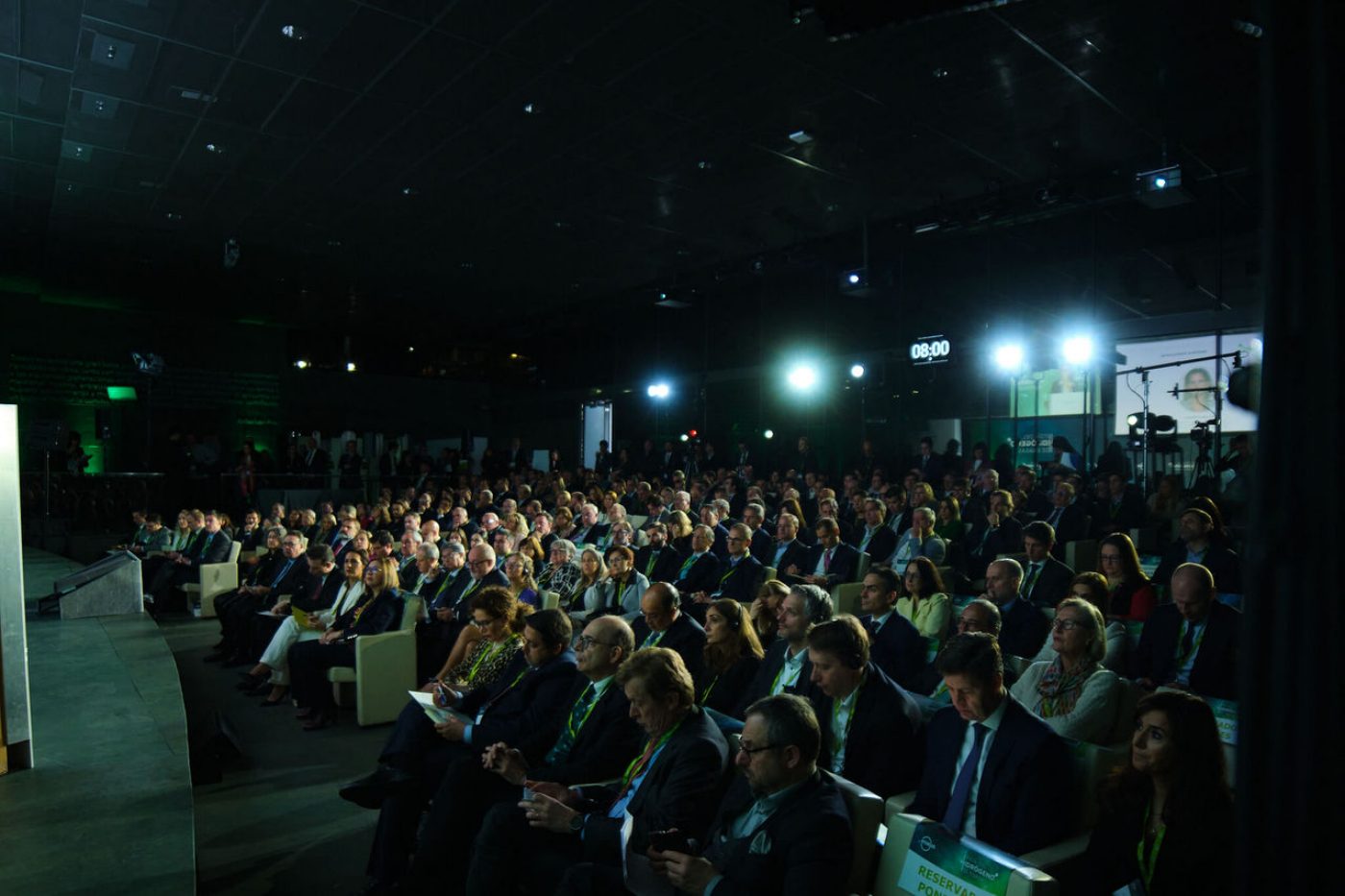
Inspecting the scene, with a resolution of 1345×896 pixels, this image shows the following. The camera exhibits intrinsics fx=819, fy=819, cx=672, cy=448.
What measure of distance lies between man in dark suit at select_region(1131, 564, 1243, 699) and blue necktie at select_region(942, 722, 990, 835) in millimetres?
1565

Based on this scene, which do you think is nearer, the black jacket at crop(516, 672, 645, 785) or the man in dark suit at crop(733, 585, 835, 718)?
the black jacket at crop(516, 672, 645, 785)

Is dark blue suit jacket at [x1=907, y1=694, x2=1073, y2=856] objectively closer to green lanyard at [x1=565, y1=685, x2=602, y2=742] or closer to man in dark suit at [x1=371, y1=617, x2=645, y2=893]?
man in dark suit at [x1=371, y1=617, x2=645, y2=893]

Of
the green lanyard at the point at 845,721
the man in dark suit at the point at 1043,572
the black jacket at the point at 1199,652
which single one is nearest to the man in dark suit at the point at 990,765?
the green lanyard at the point at 845,721

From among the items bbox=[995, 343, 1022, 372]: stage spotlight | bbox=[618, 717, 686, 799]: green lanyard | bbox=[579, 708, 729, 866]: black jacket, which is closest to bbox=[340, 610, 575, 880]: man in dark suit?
bbox=[618, 717, 686, 799]: green lanyard

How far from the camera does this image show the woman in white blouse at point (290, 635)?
17.9 feet

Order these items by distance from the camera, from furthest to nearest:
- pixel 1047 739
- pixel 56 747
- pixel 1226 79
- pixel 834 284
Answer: pixel 834 284, pixel 1226 79, pixel 56 747, pixel 1047 739

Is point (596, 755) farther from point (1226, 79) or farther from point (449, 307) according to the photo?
point (449, 307)

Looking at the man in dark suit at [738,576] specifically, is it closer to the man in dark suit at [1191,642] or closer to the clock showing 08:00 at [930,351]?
the man in dark suit at [1191,642]

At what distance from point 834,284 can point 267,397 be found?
36.5 ft

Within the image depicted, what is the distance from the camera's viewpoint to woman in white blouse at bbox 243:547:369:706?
5449 millimetres

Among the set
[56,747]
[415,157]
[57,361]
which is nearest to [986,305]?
[415,157]

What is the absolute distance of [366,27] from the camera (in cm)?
510

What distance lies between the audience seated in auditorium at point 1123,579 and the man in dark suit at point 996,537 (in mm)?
2027

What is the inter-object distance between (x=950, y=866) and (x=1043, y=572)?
11.3ft
